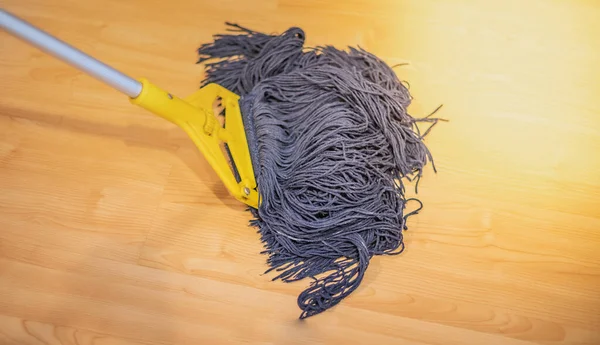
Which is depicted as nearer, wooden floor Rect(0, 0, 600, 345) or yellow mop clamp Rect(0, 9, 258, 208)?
yellow mop clamp Rect(0, 9, 258, 208)

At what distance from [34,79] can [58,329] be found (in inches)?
20.9

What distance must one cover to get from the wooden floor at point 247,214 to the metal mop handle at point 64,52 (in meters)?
0.28

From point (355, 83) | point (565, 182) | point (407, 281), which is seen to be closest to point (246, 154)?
point (355, 83)

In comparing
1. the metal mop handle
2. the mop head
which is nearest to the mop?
the mop head

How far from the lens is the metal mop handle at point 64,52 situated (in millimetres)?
Answer: 810

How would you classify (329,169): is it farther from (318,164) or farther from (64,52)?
(64,52)

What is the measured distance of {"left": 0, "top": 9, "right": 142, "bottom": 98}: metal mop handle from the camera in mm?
Answer: 810

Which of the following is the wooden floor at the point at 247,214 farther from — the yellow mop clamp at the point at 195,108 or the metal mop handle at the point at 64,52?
the metal mop handle at the point at 64,52

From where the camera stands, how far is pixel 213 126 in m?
0.92

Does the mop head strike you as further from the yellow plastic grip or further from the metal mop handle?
the metal mop handle

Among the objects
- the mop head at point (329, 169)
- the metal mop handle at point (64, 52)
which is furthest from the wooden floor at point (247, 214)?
the metal mop handle at point (64, 52)

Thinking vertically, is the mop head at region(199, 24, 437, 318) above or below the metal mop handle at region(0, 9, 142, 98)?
below

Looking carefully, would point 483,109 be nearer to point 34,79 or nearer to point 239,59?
point 239,59

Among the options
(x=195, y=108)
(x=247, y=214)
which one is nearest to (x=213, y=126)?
(x=195, y=108)
